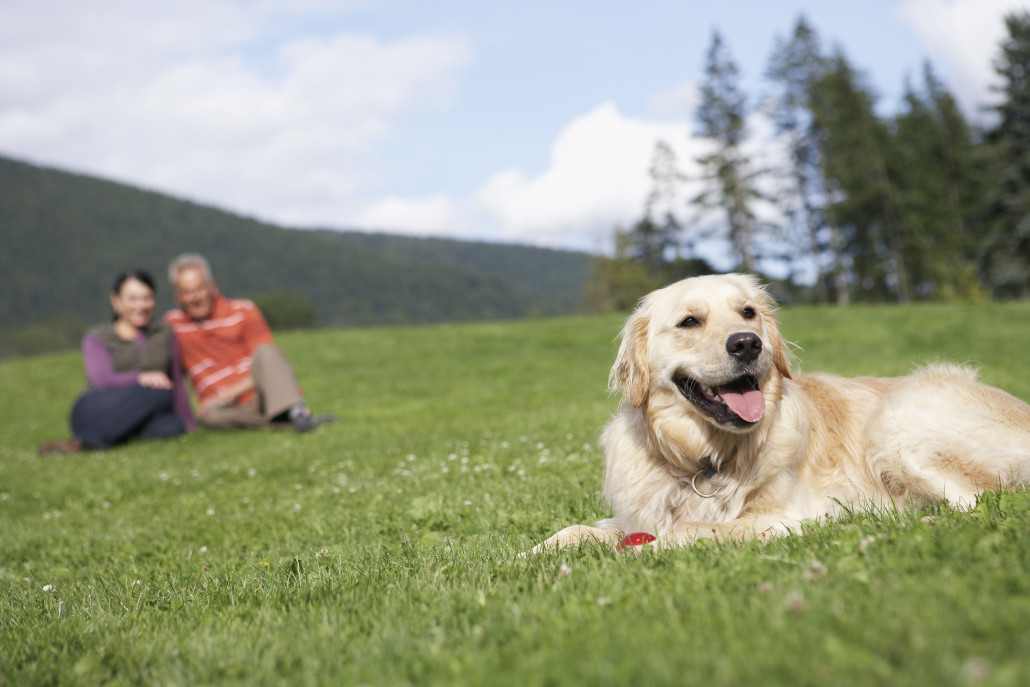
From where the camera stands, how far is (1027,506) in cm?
339

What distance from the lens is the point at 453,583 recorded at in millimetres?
3369

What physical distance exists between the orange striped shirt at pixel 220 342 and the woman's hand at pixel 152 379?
0.53 metres

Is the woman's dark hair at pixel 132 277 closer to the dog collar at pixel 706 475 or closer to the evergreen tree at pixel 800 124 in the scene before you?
the dog collar at pixel 706 475

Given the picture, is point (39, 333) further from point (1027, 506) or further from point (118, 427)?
point (1027, 506)

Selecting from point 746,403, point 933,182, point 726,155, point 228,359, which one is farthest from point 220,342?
point 933,182

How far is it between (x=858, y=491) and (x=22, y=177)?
237003 millimetres

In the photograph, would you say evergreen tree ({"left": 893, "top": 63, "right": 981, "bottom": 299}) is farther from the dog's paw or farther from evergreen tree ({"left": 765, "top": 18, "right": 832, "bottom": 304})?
the dog's paw

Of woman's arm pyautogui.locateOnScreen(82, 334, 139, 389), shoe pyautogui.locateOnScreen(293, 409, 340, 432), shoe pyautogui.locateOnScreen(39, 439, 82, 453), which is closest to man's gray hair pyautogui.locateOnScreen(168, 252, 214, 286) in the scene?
woman's arm pyautogui.locateOnScreen(82, 334, 139, 389)

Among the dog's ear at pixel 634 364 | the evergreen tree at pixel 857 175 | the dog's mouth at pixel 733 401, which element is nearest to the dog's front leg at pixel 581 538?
the dog's ear at pixel 634 364

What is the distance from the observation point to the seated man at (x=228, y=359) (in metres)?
11.6

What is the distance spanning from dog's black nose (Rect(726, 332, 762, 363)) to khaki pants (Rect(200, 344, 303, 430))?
9188mm

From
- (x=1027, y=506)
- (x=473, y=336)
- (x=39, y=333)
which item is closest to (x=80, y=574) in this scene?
(x=1027, y=506)

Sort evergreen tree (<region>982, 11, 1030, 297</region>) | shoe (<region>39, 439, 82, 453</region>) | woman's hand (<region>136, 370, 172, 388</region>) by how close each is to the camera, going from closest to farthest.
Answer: woman's hand (<region>136, 370, 172, 388</region>) → shoe (<region>39, 439, 82, 453</region>) → evergreen tree (<region>982, 11, 1030, 297</region>)

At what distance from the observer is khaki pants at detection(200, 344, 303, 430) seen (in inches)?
463
